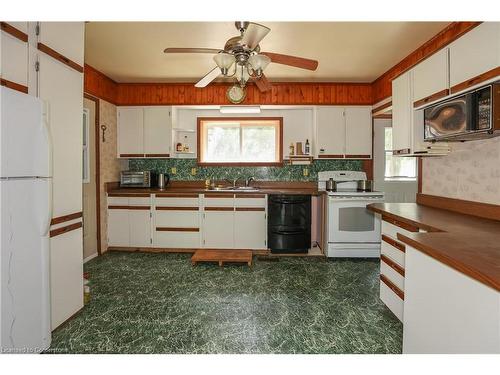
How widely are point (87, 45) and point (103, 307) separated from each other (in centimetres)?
275

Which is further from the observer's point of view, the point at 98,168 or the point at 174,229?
the point at 174,229

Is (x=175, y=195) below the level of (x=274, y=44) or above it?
below

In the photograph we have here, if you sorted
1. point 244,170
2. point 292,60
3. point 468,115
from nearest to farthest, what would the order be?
point 468,115
point 292,60
point 244,170

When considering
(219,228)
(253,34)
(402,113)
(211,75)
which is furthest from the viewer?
(219,228)

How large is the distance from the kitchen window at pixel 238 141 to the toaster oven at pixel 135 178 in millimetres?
882

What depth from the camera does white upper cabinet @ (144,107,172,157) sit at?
4504 mm

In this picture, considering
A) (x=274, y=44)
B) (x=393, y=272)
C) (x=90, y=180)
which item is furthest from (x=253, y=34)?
(x=90, y=180)

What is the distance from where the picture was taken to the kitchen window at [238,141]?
476cm

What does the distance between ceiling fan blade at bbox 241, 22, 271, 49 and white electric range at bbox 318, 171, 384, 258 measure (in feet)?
8.10

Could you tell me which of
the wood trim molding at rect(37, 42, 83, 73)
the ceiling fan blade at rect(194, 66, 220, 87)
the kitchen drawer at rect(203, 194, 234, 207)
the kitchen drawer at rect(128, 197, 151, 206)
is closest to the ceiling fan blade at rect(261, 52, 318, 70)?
the ceiling fan blade at rect(194, 66, 220, 87)

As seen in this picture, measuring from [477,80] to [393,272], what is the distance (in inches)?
58.0

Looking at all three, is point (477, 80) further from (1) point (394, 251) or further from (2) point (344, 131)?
(2) point (344, 131)

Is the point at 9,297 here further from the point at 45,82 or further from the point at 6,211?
the point at 45,82

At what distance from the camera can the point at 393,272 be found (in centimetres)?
230
